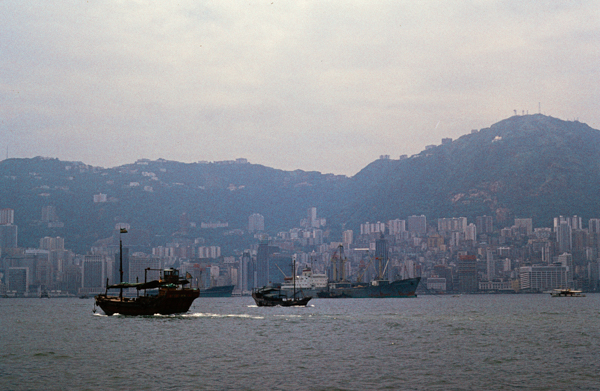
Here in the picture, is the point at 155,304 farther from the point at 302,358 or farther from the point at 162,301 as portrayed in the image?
the point at 302,358

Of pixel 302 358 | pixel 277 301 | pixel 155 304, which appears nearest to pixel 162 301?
pixel 155 304

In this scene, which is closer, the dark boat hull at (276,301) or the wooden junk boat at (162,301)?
the wooden junk boat at (162,301)

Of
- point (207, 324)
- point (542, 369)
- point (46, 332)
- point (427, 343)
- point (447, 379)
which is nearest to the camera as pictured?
point (447, 379)

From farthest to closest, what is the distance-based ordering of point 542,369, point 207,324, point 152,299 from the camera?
point 152,299 < point 207,324 < point 542,369

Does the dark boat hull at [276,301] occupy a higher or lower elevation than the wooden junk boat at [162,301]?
lower

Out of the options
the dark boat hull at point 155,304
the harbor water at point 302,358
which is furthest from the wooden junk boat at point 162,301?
the harbor water at point 302,358

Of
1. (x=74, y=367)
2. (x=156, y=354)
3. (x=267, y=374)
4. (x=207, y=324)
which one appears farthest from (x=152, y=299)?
(x=267, y=374)

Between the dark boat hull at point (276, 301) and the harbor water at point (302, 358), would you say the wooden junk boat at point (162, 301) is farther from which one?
the dark boat hull at point (276, 301)

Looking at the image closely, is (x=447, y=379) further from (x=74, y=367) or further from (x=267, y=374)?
(x=74, y=367)

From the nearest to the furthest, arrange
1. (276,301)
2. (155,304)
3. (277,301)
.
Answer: (155,304) < (277,301) < (276,301)
